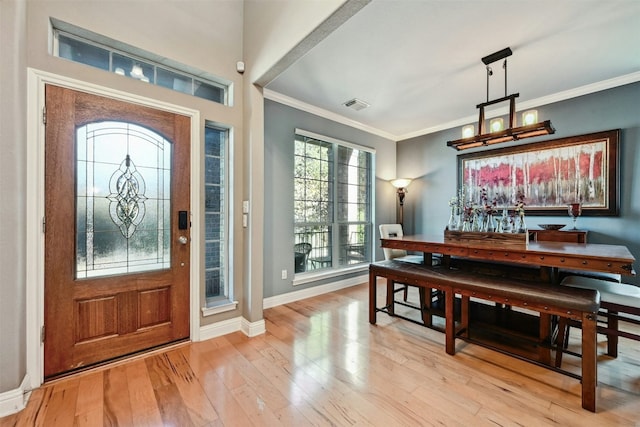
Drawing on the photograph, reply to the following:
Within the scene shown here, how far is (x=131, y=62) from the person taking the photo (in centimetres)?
218

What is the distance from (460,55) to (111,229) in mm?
3565

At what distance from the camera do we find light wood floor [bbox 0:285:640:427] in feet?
4.98

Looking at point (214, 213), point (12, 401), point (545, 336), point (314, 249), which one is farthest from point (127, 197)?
point (545, 336)

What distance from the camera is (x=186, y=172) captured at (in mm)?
2352

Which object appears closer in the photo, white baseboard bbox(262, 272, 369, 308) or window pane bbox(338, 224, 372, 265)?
white baseboard bbox(262, 272, 369, 308)

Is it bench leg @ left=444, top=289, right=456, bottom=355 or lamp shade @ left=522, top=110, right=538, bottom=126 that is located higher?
lamp shade @ left=522, top=110, right=538, bottom=126

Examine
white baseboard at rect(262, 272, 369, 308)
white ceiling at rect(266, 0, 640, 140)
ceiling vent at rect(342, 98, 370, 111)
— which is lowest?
white baseboard at rect(262, 272, 369, 308)

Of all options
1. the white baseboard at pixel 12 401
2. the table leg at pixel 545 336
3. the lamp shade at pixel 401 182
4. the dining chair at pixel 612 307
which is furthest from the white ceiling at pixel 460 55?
the white baseboard at pixel 12 401

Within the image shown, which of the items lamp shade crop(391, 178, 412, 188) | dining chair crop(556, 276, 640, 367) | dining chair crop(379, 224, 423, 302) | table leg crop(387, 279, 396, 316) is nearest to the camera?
dining chair crop(556, 276, 640, 367)

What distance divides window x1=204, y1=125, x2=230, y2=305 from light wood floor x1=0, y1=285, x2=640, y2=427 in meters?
0.53

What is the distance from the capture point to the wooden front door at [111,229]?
184 centimetres

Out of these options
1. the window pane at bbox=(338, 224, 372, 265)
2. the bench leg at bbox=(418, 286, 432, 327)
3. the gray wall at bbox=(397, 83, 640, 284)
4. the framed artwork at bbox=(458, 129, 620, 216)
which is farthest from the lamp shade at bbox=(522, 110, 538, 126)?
the window pane at bbox=(338, 224, 372, 265)

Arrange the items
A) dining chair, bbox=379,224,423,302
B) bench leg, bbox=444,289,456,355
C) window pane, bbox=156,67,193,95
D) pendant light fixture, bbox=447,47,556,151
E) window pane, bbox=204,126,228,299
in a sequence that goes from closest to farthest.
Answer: bench leg, bbox=444,289,456,355
window pane, bbox=156,67,193,95
pendant light fixture, bbox=447,47,556,151
window pane, bbox=204,126,228,299
dining chair, bbox=379,224,423,302

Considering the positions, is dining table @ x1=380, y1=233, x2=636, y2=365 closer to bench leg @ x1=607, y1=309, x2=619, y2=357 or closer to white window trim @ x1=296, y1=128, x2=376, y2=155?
bench leg @ x1=607, y1=309, x2=619, y2=357
